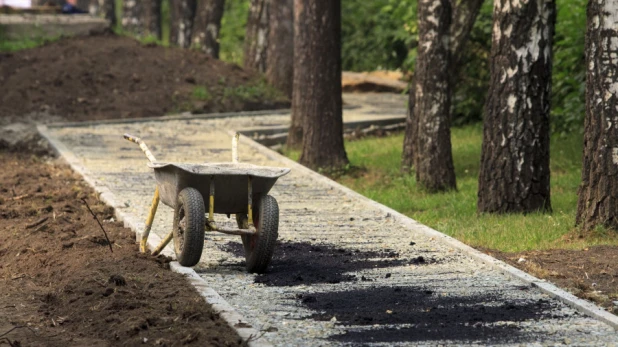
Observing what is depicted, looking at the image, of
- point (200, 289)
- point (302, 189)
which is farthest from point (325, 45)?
point (200, 289)

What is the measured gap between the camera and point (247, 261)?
873 centimetres

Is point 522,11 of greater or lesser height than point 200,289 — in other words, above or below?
above

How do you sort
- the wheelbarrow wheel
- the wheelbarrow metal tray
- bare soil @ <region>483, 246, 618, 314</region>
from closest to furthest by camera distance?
bare soil @ <region>483, 246, 618, 314</region>
the wheelbarrow wheel
the wheelbarrow metal tray

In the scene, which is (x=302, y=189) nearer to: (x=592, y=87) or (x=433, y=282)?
(x=592, y=87)

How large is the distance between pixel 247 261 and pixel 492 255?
6.79 feet

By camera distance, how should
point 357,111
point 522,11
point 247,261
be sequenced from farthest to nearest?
point 357,111, point 522,11, point 247,261

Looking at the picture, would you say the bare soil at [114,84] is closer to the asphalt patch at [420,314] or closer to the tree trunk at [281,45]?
the tree trunk at [281,45]

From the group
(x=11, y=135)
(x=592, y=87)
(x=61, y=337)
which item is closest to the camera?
(x=61, y=337)

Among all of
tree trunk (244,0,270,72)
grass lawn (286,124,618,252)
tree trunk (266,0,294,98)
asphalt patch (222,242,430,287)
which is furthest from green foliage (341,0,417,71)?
asphalt patch (222,242,430,287)

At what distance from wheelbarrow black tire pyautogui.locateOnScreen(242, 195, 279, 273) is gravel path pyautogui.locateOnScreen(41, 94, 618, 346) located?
0.12 meters

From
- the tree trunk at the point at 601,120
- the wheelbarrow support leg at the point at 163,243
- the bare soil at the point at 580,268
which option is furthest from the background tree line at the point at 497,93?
the wheelbarrow support leg at the point at 163,243

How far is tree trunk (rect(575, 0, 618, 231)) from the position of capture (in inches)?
388

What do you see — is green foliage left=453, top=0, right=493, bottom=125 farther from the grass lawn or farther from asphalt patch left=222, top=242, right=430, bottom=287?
asphalt patch left=222, top=242, right=430, bottom=287

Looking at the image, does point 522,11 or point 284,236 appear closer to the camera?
point 284,236
